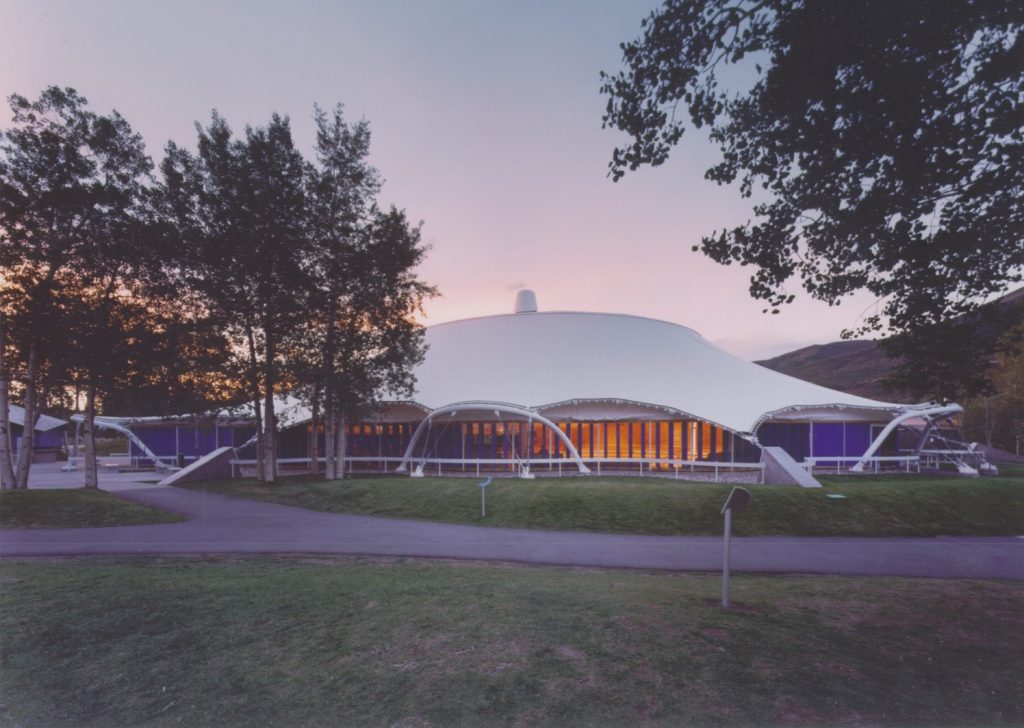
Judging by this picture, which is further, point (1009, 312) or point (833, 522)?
point (833, 522)

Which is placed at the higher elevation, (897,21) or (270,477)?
(897,21)

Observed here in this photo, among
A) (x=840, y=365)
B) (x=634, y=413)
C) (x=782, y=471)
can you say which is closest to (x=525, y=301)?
(x=634, y=413)

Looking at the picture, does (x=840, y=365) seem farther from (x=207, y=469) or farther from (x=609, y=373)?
(x=207, y=469)

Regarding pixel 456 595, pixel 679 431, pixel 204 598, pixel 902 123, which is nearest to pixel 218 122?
pixel 204 598

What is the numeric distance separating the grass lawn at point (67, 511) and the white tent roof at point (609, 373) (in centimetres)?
1022

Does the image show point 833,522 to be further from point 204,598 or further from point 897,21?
point 204,598

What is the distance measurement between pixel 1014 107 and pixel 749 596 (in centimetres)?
587

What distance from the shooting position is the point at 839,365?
156m

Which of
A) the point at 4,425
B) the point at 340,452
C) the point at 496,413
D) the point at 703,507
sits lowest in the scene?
the point at 703,507

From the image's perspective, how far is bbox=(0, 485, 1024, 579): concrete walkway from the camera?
830 centimetres

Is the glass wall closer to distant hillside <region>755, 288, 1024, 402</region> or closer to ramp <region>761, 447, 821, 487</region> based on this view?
ramp <region>761, 447, 821, 487</region>

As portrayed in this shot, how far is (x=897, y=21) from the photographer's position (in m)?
5.34

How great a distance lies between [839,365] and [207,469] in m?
175

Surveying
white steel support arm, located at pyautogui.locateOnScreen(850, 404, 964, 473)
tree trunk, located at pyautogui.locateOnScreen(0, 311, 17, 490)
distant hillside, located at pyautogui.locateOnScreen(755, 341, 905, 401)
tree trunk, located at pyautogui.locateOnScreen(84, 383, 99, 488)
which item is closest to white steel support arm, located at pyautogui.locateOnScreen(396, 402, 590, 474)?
tree trunk, located at pyautogui.locateOnScreen(84, 383, 99, 488)
